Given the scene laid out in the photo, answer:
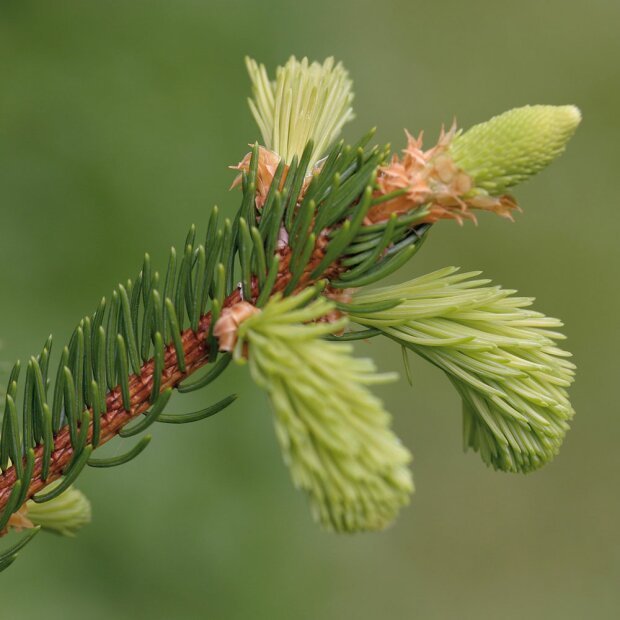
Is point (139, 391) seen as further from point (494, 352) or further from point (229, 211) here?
point (229, 211)

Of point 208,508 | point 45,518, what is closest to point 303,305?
point 45,518

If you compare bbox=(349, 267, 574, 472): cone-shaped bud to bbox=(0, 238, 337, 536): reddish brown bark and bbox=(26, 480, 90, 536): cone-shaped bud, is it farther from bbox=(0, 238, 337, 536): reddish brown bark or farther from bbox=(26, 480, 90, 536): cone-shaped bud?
bbox=(26, 480, 90, 536): cone-shaped bud

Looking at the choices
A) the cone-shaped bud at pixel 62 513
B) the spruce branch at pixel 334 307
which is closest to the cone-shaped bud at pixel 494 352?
the spruce branch at pixel 334 307

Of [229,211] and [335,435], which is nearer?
[335,435]

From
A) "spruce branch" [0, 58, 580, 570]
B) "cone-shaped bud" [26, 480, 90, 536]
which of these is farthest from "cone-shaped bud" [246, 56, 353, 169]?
"cone-shaped bud" [26, 480, 90, 536]

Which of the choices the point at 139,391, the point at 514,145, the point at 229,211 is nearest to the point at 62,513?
the point at 139,391

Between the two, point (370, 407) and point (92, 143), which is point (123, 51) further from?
point (370, 407)
